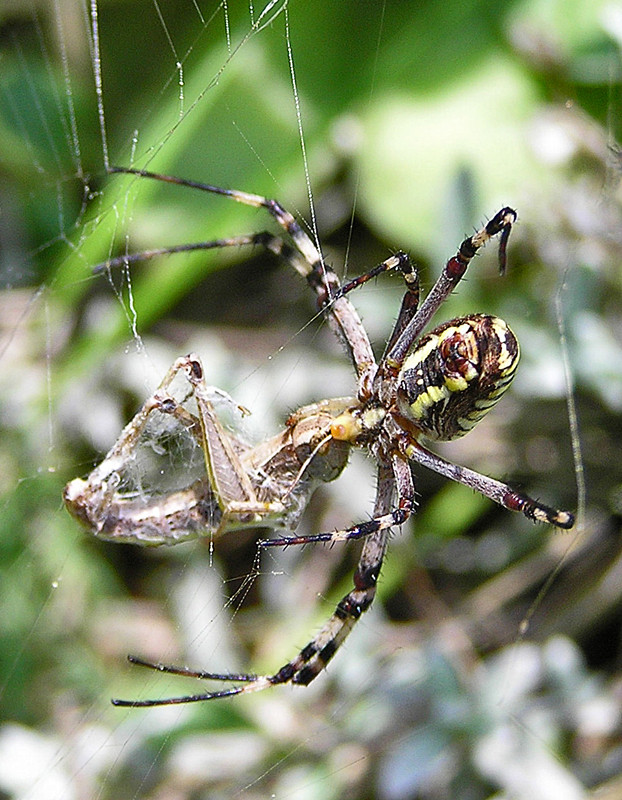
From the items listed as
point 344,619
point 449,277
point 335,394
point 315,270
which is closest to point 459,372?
point 449,277

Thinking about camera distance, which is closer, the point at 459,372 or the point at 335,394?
the point at 459,372

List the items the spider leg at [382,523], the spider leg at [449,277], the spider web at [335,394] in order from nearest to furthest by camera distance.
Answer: the spider leg at [382,523] → the spider leg at [449,277] → the spider web at [335,394]

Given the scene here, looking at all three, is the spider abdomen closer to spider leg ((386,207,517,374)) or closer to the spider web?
spider leg ((386,207,517,374))

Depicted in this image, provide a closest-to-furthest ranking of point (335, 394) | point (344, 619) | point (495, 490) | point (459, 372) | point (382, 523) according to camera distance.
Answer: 1. point (459, 372)
2. point (382, 523)
3. point (495, 490)
4. point (344, 619)
5. point (335, 394)

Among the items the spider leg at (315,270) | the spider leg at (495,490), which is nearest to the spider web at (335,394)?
the spider leg at (315,270)

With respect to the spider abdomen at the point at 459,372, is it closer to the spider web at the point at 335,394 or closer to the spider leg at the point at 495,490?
the spider leg at the point at 495,490

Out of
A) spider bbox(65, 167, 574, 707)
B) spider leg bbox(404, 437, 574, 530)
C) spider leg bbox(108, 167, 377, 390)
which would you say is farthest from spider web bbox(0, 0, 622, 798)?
spider leg bbox(404, 437, 574, 530)

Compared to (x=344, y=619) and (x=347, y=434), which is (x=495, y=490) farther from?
(x=344, y=619)
